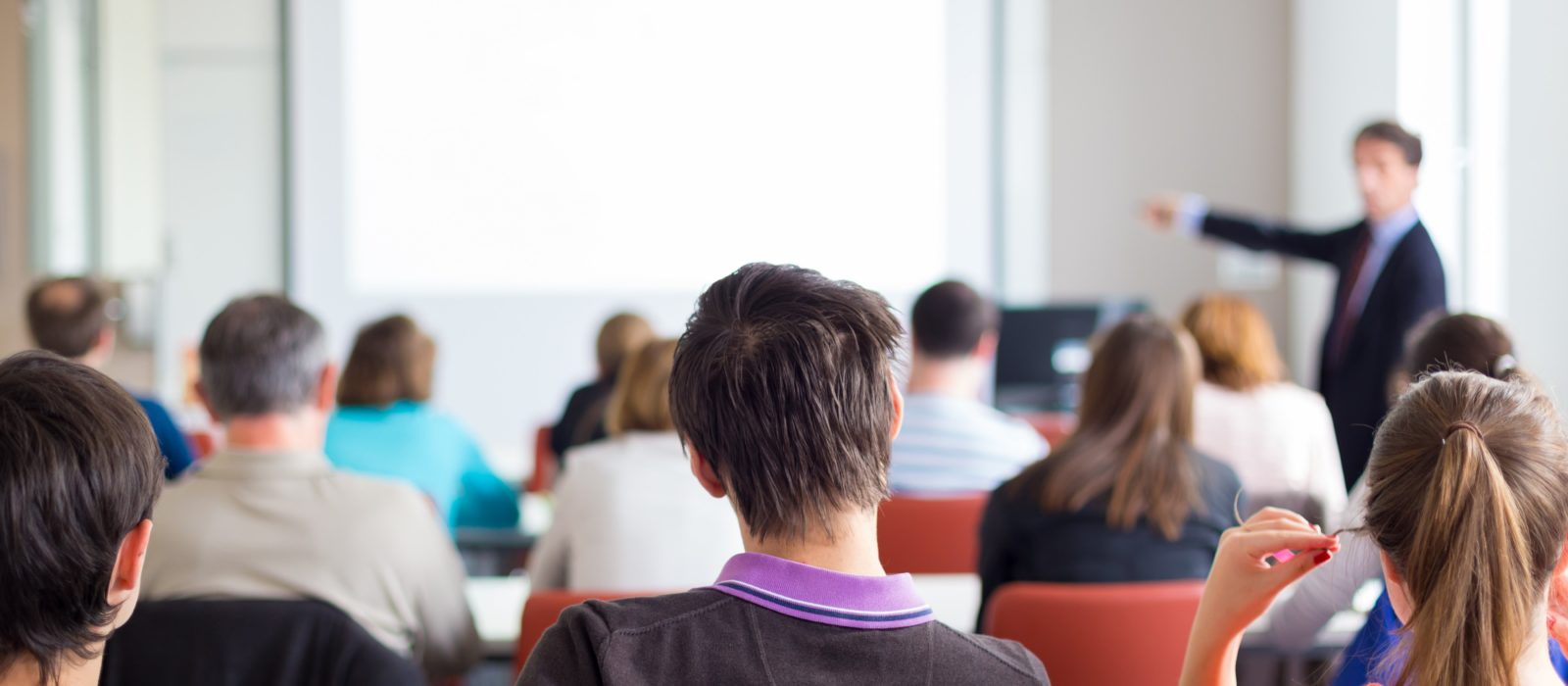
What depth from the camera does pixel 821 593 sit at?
1054mm

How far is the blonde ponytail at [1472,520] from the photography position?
1111mm

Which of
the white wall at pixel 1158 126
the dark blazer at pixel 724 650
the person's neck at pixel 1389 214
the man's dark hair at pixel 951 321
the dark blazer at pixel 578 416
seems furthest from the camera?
the white wall at pixel 1158 126

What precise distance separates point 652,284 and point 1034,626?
173 inches

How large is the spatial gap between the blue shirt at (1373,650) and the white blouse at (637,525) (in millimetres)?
1082

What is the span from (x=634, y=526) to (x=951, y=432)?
0.92m

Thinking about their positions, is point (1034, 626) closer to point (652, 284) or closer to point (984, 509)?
point (984, 509)

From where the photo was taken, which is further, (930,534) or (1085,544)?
(930,534)

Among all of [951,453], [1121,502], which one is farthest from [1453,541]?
[951,453]

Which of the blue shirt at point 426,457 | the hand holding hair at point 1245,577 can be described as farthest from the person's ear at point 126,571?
the blue shirt at point 426,457

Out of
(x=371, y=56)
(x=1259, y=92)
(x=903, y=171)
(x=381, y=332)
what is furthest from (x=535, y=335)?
(x=1259, y=92)

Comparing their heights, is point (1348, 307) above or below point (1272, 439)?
above

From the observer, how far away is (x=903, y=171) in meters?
6.02

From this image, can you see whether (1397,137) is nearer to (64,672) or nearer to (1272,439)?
(1272,439)

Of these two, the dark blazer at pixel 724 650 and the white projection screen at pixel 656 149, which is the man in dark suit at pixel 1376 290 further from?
the dark blazer at pixel 724 650
